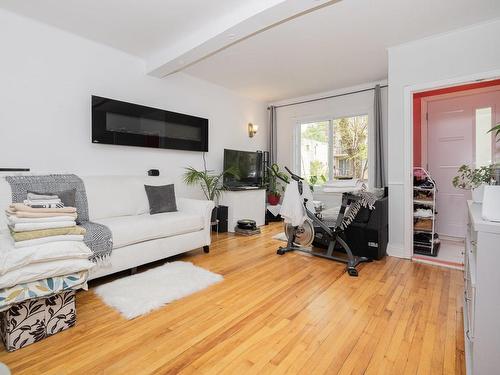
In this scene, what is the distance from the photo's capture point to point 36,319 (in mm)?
1587

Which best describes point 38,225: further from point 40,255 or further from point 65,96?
point 65,96

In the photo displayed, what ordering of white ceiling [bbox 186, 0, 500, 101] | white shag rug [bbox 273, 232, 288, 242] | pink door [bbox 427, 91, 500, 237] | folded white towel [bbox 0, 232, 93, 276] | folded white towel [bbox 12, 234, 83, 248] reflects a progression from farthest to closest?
white shag rug [bbox 273, 232, 288, 242] < pink door [bbox 427, 91, 500, 237] < white ceiling [bbox 186, 0, 500, 101] < folded white towel [bbox 12, 234, 83, 248] < folded white towel [bbox 0, 232, 93, 276]

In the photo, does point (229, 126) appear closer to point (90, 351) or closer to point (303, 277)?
point (303, 277)

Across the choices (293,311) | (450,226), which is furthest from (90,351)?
(450,226)

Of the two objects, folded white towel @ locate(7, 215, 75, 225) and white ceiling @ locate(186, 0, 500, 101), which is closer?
folded white towel @ locate(7, 215, 75, 225)

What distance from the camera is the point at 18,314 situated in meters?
1.53

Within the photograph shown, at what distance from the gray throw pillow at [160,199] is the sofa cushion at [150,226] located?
4.3 inches

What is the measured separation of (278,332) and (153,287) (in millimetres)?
Result: 1158

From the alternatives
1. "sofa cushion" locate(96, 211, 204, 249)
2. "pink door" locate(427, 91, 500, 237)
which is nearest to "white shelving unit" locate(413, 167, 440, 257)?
"pink door" locate(427, 91, 500, 237)

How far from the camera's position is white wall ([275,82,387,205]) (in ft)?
15.2

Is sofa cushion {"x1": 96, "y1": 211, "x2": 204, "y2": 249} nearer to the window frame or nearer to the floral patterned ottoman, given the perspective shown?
the floral patterned ottoman

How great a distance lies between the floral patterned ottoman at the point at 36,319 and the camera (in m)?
1.50

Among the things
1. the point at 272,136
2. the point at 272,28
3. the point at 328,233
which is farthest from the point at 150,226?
the point at 272,136

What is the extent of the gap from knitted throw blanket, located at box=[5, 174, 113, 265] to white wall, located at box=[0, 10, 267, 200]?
1.20 ft
